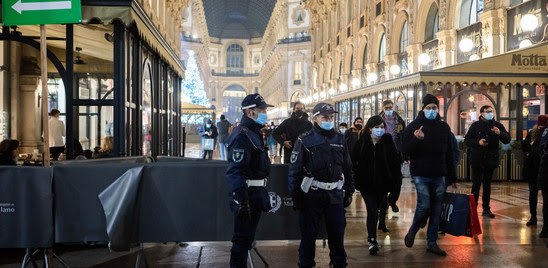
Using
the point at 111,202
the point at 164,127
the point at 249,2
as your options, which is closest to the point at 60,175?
the point at 111,202

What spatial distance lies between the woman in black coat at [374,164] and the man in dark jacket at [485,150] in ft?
10.4

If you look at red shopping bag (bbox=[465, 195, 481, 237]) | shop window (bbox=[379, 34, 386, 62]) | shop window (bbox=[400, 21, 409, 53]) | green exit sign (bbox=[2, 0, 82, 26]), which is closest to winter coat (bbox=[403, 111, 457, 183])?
red shopping bag (bbox=[465, 195, 481, 237])

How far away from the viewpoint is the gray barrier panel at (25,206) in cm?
528

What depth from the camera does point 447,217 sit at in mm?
6977

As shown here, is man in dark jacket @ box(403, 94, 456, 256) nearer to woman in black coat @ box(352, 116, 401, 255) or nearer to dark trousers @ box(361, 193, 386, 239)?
woman in black coat @ box(352, 116, 401, 255)

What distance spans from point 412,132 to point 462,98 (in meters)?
15.5

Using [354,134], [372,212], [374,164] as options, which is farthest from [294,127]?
[372,212]

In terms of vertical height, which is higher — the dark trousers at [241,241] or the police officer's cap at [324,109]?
the police officer's cap at [324,109]

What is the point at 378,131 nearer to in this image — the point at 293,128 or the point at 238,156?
the point at 238,156

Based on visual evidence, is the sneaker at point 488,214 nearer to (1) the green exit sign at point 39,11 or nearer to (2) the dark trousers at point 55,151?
(1) the green exit sign at point 39,11

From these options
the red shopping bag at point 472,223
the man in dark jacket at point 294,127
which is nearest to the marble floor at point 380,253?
the red shopping bag at point 472,223

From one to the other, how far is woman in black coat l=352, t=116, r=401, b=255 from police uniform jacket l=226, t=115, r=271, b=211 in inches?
86.9

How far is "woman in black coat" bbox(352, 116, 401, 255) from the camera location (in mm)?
6676

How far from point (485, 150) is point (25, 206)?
7724mm
